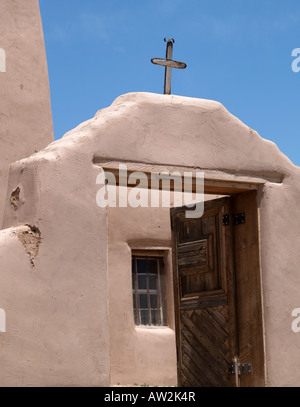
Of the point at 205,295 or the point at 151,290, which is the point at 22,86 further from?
the point at 151,290

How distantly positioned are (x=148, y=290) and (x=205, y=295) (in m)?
3.94

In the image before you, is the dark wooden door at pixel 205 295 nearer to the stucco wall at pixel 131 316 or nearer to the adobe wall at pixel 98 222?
the adobe wall at pixel 98 222

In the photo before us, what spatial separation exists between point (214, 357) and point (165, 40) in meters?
3.58

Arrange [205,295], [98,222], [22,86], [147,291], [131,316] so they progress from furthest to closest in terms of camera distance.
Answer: [147,291]
[131,316]
[22,86]
[205,295]
[98,222]

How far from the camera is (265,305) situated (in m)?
8.35

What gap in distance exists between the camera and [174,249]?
9.49m

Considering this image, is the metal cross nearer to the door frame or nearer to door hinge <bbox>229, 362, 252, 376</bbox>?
the door frame

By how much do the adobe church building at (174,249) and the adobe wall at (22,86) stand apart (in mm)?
198

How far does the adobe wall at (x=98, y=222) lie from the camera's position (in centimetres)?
707

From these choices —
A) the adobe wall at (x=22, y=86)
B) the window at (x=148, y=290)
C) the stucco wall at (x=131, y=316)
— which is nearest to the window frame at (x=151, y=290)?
the window at (x=148, y=290)

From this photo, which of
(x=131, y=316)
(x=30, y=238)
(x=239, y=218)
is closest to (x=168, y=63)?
(x=239, y=218)
